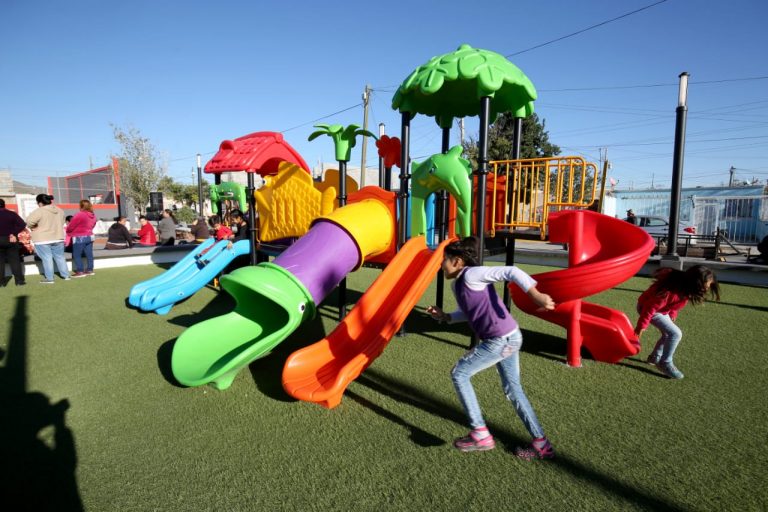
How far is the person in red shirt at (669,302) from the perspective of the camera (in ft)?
Answer: 13.5

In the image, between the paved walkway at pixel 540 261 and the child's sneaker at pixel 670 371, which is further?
the paved walkway at pixel 540 261

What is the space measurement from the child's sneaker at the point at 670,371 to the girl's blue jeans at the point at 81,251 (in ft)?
38.3

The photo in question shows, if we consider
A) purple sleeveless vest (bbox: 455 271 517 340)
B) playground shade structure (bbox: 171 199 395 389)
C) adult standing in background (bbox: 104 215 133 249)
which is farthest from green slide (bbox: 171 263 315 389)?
adult standing in background (bbox: 104 215 133 249)

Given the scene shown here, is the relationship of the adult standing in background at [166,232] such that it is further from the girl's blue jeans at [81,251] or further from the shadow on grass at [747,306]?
the shadow on grass at [747,306]

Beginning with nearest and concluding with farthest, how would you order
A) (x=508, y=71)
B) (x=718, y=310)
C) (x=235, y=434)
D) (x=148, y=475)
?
(x=148, y=475) → (x=235, y=434) → (x=508, y=71) → (x=718, y=310)

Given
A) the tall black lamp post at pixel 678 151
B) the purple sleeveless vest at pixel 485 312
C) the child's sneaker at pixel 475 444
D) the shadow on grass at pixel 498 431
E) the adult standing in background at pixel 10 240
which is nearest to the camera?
the shadow on grass at pixel 498 431

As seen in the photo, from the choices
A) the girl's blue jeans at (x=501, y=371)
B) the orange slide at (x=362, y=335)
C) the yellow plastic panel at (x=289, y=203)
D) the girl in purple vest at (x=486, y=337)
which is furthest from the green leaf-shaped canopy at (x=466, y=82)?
the girl's blue jeans at (x=501, y=371)

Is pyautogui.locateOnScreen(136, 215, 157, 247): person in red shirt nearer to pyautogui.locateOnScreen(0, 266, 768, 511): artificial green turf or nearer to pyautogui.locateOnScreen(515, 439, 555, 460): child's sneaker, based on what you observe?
pyautogui.locateOnScreen(0, 266, 768, 511): artificial green turf

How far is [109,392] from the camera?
4109 mm

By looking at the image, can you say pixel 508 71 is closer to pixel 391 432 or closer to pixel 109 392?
pixel 391 432

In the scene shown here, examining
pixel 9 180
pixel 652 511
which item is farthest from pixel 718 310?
pixel 9 180

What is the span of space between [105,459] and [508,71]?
501cm

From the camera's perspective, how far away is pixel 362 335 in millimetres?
4531

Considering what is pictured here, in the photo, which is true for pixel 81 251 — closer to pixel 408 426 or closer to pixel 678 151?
pixel 408 426
